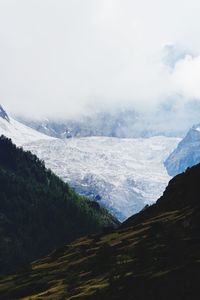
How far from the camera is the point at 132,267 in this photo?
4050 inches

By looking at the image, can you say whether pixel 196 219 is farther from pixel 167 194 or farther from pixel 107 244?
pixel 167 194

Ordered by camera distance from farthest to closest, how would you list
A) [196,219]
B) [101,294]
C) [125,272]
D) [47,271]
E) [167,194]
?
[167,194] < [47,271] < [196,219] < [125,272] < [101,294]

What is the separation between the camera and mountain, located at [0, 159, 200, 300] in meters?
83.2

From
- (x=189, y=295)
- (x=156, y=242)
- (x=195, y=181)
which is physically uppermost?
(x=195, y=181)

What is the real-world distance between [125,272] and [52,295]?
15.8 m

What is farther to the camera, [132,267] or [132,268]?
[132,267]

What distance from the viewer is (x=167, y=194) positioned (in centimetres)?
19950

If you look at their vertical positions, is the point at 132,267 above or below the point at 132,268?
above

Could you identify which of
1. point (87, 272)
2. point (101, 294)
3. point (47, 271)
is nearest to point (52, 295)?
point (87, 272)

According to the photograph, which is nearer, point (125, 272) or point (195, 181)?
point (125, 272)

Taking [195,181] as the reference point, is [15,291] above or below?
below

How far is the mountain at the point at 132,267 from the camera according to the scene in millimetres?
83188

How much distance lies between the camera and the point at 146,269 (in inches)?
3740

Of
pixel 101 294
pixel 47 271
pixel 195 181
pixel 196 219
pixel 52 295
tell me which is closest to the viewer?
pixel 101 294
